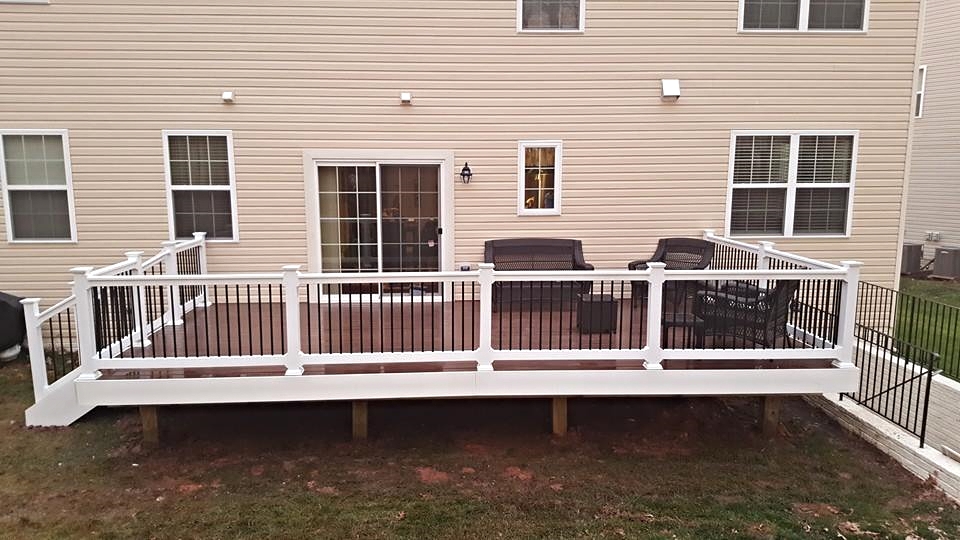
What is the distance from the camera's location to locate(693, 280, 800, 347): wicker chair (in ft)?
17.1

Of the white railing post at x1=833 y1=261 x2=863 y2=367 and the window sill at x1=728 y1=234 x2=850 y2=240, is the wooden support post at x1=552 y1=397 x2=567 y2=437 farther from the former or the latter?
the window sill at x1=728 y1=234 x2=850 y2=240

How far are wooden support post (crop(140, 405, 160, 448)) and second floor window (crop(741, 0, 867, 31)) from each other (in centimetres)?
780

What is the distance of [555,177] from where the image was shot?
25.3 feet

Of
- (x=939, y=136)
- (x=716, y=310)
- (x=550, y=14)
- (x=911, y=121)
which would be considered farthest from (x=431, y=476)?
(x=939, y=136)

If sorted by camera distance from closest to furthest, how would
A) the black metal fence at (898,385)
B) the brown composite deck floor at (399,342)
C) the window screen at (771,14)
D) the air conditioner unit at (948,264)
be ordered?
1. the brown composite deck floor at (399,342)
2. the black metal fence at (898,385)
3. the window screen at (771,14)
4. the air conditioner unit at (948,264)

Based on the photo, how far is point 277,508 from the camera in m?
4.48

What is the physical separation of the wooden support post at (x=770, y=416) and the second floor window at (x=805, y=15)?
469 centimetres

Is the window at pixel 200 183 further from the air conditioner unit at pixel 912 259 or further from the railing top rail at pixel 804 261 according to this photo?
the air conditioner unit at pixel 912 259

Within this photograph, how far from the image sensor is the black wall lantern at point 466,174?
7.51 m

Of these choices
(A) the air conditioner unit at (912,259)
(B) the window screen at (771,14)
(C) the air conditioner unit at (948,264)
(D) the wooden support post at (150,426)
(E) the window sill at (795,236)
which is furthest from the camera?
(A) the air conditioner unit at (912,259)

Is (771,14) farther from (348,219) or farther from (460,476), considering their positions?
(460,476)

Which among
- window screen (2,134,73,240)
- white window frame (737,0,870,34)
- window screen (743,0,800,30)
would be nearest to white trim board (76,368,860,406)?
window screen (2,134,73,240)

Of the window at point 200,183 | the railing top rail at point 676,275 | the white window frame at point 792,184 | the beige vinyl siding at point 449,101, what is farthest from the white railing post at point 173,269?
the white window frame at point 792,184

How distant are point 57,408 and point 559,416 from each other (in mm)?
4644
